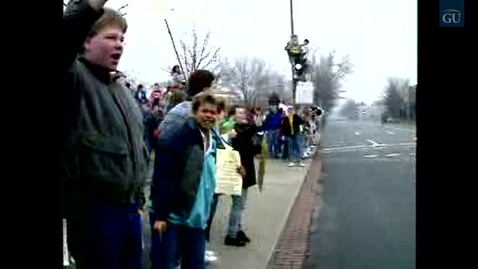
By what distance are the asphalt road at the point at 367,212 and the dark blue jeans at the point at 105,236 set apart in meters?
0.88

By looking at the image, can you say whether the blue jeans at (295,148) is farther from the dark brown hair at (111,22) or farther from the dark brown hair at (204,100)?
the dark brown hair at (111,22)

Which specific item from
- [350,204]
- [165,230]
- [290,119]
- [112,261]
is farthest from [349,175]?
[112,261]

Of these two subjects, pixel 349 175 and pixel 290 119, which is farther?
pixel 290 119

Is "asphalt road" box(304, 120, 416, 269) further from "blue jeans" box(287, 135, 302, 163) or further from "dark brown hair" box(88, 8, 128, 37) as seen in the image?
"blue jeans" box(287, 135, 302, 163)

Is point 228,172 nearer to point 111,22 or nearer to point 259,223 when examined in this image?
point 111,22

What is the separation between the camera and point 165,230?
12.6 ft

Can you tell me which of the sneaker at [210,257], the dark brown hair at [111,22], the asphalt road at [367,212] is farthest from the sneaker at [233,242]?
the dark brown hair at [111,22]

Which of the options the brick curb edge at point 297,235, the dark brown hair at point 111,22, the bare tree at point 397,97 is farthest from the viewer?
the brick curb edge at point 297,235

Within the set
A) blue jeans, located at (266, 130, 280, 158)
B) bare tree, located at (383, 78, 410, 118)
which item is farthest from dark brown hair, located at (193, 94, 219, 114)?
blue jeans, located at (266, 130, 280, 158)

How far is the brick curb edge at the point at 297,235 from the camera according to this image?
6.39m

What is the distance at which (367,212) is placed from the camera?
9.60m

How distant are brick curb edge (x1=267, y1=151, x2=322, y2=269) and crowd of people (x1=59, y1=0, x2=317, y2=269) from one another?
225 centimetres

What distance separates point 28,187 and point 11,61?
0.27 metres
